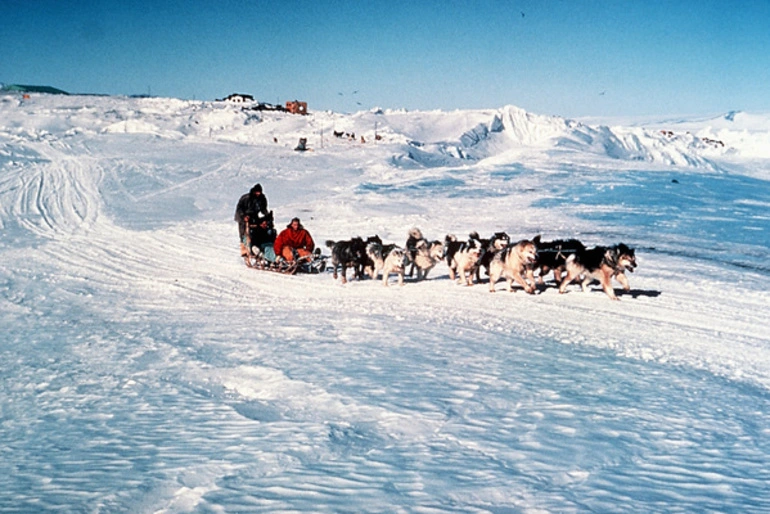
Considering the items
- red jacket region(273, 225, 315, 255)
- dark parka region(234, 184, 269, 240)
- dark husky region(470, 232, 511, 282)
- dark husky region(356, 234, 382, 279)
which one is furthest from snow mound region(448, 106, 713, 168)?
dark husky region(470, 232, 511, 282)

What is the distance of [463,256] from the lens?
9.61 m

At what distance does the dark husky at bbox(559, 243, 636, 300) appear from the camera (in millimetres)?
8547

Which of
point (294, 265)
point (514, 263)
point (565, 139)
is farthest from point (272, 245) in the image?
point (565, 139)

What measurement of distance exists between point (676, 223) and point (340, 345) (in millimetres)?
12951

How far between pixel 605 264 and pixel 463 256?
2031 mm

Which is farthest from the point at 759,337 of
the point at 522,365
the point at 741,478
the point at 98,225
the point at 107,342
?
the point at 98,225

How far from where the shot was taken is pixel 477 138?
58.4 m

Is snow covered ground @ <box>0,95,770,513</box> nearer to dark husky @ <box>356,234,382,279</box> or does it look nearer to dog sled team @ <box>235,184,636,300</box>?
dog sled team @ <box>235,184,636,300</box>

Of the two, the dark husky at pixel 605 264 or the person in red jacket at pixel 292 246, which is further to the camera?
the person in red jacket at pixel 292 246

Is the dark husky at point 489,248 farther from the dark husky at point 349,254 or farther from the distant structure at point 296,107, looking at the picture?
the distant structure at point 296,107

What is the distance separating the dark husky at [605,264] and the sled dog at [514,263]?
1.99 ft

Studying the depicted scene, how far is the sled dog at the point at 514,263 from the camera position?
341 inches

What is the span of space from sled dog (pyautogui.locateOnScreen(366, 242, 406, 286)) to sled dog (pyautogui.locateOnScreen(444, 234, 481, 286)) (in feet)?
2.49

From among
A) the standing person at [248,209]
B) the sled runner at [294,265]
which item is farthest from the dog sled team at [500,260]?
the standing person at [248,209]
